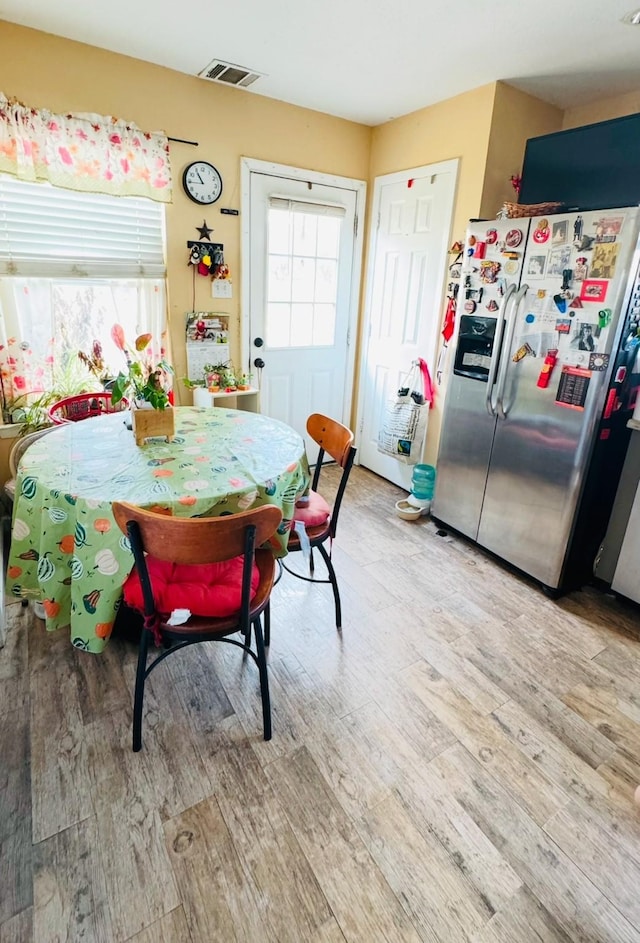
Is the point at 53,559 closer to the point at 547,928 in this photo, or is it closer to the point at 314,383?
the point at 547,928

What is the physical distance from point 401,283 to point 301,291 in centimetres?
72

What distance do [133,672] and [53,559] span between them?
0.57 meters

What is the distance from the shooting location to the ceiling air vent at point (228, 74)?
2.56 metres

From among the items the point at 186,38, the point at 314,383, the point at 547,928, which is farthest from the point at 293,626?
the point at 186,38

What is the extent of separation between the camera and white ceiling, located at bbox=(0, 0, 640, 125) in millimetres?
1968

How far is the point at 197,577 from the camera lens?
1563 millimetres

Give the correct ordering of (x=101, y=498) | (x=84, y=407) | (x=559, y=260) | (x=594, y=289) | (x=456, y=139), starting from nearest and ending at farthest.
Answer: (x=101, y=498)
(x=594, y=289)
(x=559, y=260)
(x=84, y=407)
(x=456, y=139)

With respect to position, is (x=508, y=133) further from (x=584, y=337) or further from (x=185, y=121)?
(x=185, y=121)

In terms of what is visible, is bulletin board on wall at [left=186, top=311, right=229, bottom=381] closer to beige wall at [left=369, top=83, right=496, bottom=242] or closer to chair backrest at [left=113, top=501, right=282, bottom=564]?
beige wall at [left=369, top=83, right=496, bottom=242]

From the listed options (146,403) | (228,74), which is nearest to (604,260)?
(146,403)

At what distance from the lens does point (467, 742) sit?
166 cm

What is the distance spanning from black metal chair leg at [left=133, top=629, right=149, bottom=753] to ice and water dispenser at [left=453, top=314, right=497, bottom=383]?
2.08 m

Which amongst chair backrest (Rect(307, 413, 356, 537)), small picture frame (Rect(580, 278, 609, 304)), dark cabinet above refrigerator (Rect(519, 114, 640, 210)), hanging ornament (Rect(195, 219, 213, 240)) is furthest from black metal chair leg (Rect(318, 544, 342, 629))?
hanging ornament (Rect(195, 219, 213, 240))

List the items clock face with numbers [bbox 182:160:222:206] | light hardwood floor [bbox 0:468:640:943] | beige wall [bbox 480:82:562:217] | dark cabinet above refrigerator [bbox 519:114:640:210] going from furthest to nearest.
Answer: clock face with numbers [bbox 182:160:222:206] → beige wall [bbox 480:82:562:217] → dark cabinet above refrigerator [bbox 519:114:640:210] → light hardwood floor [bbox 0:468:640:943]
